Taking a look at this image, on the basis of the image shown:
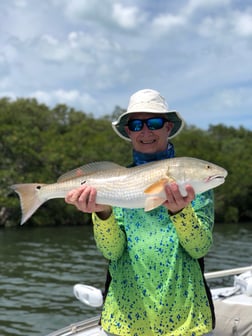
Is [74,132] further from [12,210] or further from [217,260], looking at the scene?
[217,260]

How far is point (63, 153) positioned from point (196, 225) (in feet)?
113

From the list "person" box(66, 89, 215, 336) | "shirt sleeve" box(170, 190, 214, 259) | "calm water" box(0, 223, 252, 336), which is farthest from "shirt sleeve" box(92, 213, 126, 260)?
"calm water" box(0, 223, 252, 336)

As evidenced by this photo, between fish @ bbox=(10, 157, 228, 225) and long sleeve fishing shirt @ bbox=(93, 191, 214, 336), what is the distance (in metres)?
0.14

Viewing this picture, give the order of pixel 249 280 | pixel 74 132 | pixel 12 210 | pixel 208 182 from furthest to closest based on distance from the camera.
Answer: pixel 74 132
pixel 12 210
pixel 249 280
pixel 208 182

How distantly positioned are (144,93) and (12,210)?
99.7 ft

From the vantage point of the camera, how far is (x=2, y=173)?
3222 cm

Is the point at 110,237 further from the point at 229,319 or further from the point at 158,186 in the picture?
the point at 229,319

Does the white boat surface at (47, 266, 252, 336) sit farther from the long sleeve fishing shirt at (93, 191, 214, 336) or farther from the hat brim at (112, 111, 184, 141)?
the hat brim at (112, 111, 184, 141)

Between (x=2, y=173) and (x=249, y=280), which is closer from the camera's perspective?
(x=249, y=280)

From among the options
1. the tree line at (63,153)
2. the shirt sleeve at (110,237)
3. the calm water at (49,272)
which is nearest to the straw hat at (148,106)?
the shirt sleeve at (110,237)

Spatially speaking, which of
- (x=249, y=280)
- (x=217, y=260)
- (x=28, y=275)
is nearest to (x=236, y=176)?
(x=217, y=260)

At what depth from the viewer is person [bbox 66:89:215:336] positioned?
2537 mm

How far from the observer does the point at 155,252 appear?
102 inches

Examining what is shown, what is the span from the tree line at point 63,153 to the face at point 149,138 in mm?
Result: 28813
